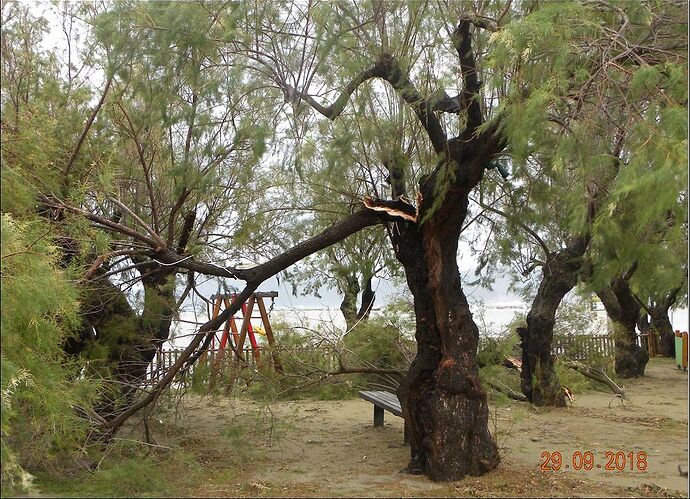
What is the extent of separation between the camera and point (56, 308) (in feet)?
18.8

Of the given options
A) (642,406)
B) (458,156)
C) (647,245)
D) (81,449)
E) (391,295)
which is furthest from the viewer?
(391,295)

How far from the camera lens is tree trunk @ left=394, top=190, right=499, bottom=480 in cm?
664

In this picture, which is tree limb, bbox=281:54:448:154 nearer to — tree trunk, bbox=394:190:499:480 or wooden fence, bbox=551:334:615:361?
tree trunk, bbox=394:190:499:480

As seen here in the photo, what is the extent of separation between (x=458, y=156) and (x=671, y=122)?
243 centimetres

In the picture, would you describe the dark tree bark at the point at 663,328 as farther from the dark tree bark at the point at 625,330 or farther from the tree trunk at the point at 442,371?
the tree trunk at the point at 442,371

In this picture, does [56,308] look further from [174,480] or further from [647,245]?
[647,245]

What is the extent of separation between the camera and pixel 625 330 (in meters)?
14.4

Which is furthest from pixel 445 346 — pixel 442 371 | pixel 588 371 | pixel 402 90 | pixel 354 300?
pixel 588 371

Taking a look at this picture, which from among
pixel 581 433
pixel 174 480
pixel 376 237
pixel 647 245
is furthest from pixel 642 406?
pixel 174 480

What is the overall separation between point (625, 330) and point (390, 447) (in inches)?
312

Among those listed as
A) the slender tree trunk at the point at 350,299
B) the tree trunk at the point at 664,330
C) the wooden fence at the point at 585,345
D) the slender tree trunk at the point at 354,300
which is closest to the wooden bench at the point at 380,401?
the slender tree trunk at the point at 350,299

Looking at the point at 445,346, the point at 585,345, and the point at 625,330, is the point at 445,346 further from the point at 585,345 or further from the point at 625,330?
the point at 585,345

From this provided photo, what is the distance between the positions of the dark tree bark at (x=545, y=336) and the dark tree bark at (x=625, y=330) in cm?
342

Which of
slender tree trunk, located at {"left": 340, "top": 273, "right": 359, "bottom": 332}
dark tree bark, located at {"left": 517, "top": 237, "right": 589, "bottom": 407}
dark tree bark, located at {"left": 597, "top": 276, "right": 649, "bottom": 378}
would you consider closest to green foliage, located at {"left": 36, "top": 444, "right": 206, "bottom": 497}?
slender tree trunk, located at {"left": 340, "top": 273, "right": 359, "bottom": 332}
